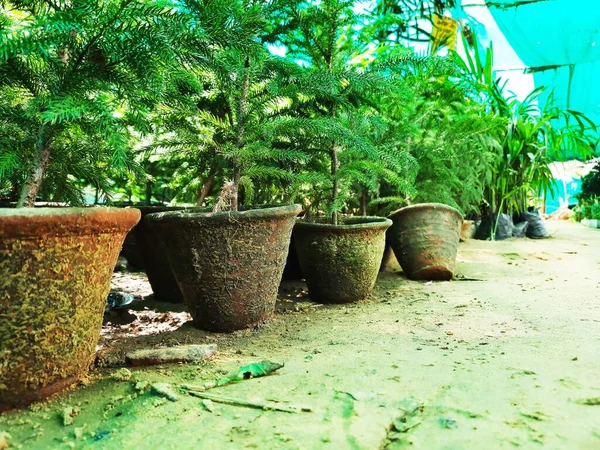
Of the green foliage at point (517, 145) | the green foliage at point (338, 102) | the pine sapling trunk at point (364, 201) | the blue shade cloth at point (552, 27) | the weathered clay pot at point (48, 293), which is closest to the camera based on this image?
the weathered clay pot at point (48, 293)

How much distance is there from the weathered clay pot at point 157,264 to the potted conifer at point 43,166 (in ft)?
3.62

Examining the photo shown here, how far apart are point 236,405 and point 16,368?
63 cm

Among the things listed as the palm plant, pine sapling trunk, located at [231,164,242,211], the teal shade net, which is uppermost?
the teal shade net

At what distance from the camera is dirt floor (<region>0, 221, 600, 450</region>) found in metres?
1.16

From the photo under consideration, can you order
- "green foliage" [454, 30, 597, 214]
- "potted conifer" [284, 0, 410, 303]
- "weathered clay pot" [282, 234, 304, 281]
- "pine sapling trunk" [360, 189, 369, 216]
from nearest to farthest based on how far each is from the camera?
"potted conifer" [284, 0, 410, 303], "weathered clay pot" [282, 234, 304, 281], "pine sapling trunk" [360, 189, 369, 216], "green foliage" [454, 30, 597, 214]

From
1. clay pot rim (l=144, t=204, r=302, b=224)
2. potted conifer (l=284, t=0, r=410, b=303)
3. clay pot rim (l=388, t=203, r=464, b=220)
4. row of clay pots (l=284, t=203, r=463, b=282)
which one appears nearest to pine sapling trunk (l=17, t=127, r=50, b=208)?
clay pot rim (l=144, t=204, r=302, b=224)

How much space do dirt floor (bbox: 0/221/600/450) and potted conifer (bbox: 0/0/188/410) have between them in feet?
0.56

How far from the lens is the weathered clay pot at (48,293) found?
1.28m

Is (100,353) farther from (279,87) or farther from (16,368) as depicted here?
(279,87)

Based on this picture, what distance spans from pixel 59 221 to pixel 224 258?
2.83ft

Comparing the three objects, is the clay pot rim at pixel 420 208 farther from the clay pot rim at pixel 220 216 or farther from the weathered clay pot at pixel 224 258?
the clay pot rim at pixel 220 216

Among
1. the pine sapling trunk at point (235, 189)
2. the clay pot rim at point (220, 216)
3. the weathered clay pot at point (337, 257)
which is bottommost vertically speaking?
the weathered clay pot at point (337, 257)

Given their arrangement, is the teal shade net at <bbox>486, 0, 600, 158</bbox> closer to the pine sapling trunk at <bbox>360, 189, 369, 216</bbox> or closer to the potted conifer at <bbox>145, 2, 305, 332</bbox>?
the pine sapling trunk at <bbox>360, 189, 369, 216</bbox>

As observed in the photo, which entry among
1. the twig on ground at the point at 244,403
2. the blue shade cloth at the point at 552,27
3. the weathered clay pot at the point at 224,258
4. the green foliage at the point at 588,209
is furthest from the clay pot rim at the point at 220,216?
the green foliage at the point at 588,209
